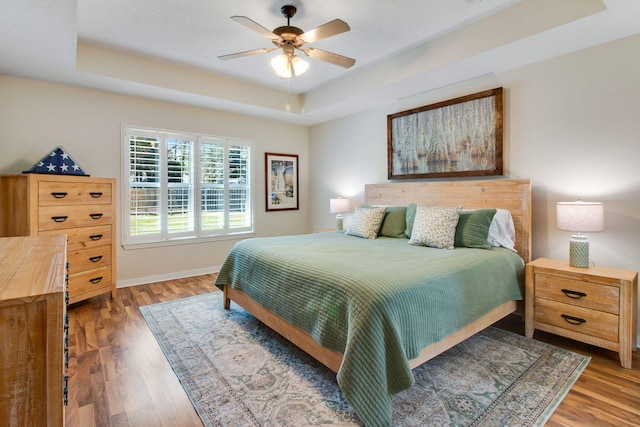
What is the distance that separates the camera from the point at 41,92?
3.46 m

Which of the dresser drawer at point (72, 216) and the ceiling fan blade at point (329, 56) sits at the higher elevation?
the ceiling fan blade at point (329, 56)

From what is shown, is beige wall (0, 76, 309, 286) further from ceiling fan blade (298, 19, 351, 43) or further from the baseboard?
ceiling fan blade (298, 19, 351, 43)

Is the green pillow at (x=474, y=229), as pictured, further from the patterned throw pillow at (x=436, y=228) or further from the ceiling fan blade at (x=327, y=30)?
the ceiling fan blade at (x=327, y=30)

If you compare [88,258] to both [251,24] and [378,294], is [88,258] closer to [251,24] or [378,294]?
[251,24]

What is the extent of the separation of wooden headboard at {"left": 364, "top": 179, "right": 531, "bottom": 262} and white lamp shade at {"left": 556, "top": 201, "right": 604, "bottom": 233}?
0.48m

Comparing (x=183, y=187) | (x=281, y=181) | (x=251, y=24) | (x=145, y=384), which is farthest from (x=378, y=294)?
(x=281, y=181)

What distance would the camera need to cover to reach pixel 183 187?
442 cm

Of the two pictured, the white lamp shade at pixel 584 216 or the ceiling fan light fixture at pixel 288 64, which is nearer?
the white lamp shade at pixel 584 216

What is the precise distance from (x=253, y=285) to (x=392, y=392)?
4.59ft

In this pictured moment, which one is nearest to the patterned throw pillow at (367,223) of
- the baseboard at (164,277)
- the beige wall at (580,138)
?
the beige wall at (580,138)

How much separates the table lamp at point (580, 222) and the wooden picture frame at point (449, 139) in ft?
2.82

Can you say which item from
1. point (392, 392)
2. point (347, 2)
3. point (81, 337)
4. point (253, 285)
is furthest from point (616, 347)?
point (81, 337)

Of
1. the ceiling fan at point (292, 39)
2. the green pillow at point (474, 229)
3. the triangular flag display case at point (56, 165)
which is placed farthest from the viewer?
the triangular flag display case at point (56, 165)

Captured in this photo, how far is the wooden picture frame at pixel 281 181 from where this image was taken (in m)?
5.31
